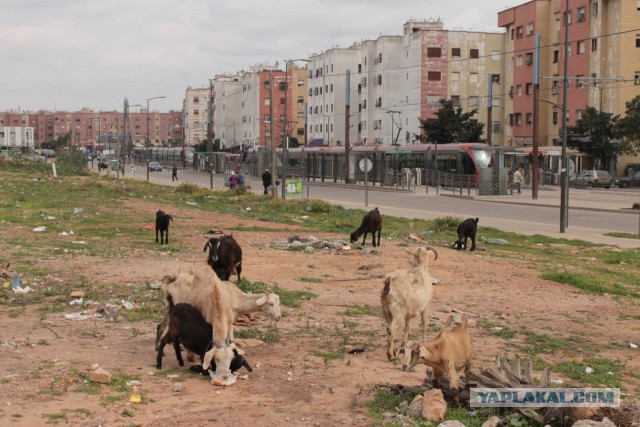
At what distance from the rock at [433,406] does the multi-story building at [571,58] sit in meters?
59.5

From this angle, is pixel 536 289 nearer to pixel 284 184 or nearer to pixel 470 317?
pixel 470 317

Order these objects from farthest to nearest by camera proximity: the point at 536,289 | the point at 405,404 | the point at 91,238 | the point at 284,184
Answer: the point at 284,184 < the point at 91,238 < the point at 536,289 < the point at 405,404

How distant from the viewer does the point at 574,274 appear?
55.5 ft

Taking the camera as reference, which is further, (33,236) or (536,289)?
(33,236)

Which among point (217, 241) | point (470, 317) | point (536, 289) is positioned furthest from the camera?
point (536, 289)

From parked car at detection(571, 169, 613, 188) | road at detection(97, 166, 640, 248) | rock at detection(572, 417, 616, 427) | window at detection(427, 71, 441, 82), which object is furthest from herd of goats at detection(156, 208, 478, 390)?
window at detection(427, 71, 441, 82)

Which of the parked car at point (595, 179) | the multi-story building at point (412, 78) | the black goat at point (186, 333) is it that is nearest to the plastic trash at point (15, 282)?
the black goat at point (186, 333)

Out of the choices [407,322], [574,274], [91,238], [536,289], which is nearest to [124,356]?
[407,322]

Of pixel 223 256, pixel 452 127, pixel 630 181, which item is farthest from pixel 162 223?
pixel 452 127

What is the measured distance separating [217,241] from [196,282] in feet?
12.2

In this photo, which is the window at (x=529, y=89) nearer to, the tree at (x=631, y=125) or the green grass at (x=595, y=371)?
the tree at (x=631, y=125)

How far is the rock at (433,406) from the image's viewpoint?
739 cm

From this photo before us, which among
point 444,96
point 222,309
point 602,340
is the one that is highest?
point 444,96

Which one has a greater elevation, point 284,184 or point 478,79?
point 478,79
